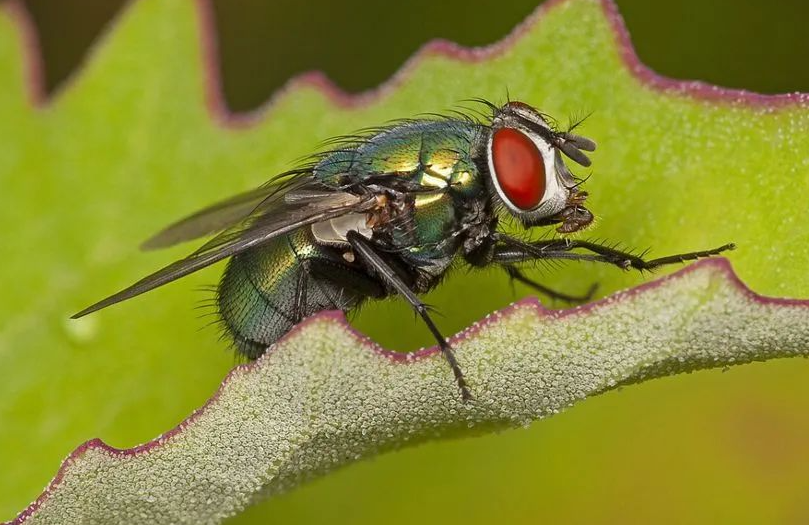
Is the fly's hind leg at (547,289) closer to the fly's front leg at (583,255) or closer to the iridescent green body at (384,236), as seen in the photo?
the fly's front leg at (583,255)

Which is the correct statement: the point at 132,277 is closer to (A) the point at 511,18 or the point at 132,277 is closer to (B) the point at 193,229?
(B) the point at 193,229

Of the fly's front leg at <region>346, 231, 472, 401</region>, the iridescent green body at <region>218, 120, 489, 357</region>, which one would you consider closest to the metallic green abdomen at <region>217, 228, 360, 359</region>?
the iridescent green body at <region>218, 120, 489, 357</region>

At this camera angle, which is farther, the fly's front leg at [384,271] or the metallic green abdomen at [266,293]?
the metallic green abdomen at [266,293]

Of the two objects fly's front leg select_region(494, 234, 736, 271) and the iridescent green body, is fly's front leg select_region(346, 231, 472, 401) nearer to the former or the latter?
the iridescent green body

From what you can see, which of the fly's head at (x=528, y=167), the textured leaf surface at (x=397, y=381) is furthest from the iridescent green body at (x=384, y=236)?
the textured leaf surface at (x=397, y=381)

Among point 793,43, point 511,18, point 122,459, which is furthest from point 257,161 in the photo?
point 793,43

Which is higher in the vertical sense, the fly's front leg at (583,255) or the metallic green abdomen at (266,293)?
the metallic green abdomen at (266,293)

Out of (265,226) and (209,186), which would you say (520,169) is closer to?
(265,226)

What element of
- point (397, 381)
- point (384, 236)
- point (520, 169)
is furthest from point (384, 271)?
point (397, 381)
